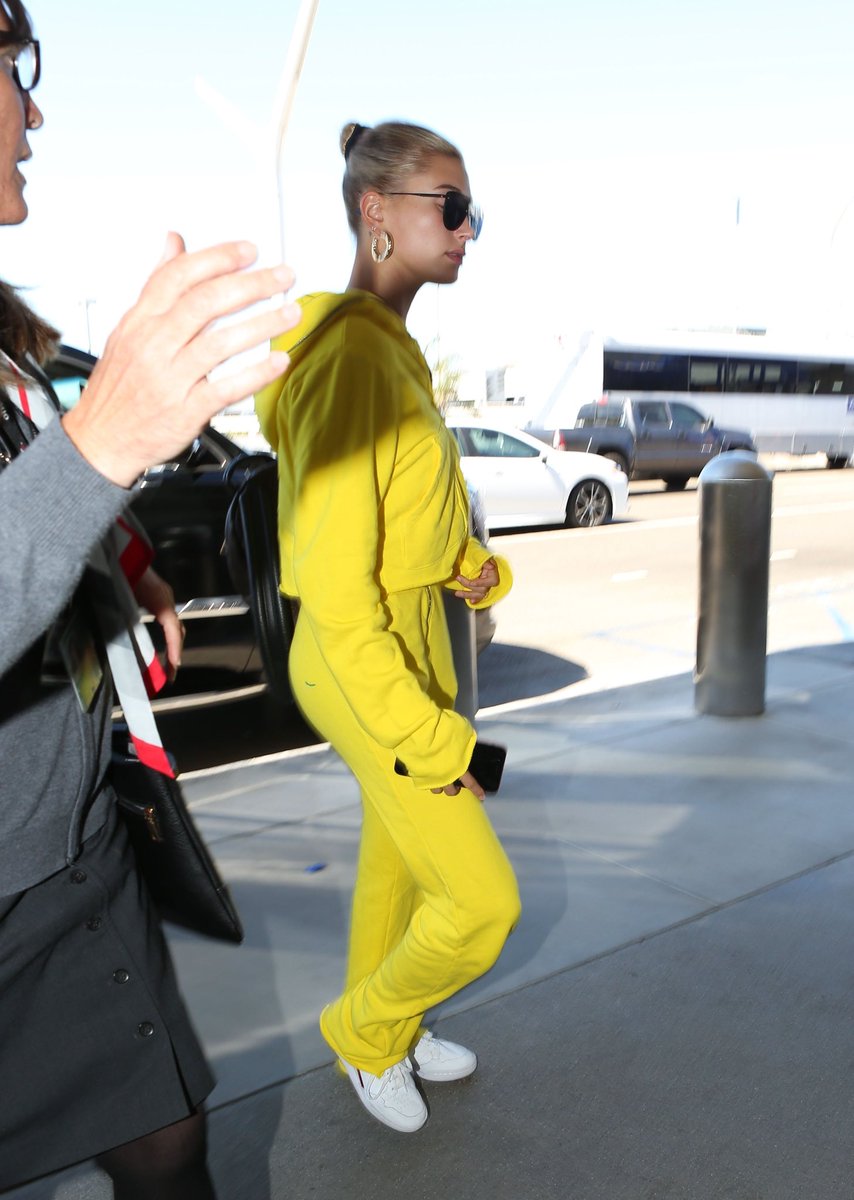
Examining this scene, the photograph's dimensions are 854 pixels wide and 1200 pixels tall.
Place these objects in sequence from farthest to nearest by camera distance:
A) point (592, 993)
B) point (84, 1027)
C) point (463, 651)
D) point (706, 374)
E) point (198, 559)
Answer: point (706, 374), point (198, 559), point (463, 651), point (592, 993), point (84, 1027)

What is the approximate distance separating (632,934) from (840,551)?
10207 millimetres

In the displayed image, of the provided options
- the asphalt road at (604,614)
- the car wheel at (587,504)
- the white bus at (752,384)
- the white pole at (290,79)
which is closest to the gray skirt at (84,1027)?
the asphalt road at (604,614)

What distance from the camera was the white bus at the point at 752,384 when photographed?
25875 millimetres

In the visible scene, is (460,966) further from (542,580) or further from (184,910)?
(542,580)

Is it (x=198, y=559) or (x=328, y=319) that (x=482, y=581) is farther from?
(x=198, y=559)

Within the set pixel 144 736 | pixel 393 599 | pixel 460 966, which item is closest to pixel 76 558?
pixel 144 736

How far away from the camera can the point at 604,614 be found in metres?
9.15

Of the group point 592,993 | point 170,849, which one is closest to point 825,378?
point 592,993

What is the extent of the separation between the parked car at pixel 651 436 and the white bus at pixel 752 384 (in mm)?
2978

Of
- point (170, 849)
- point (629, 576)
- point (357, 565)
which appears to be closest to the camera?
point (170, 849)

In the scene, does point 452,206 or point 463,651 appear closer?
point 452,206

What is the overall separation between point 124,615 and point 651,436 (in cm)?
2092

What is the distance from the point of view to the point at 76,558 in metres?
1.01

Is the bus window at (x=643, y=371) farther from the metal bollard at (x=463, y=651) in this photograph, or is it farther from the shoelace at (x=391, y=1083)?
the shoelace at (x=391, y=1083)
